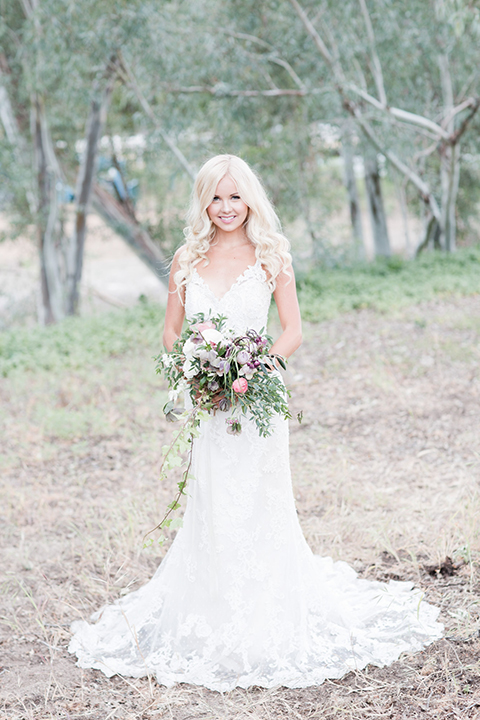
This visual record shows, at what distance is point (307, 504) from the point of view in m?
4.59

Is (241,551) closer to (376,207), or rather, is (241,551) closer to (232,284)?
(232,284)

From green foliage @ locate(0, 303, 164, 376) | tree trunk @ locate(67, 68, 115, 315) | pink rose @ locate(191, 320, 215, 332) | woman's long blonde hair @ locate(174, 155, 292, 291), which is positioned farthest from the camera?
tree trunk @ locate(67, 68, 115, 315)

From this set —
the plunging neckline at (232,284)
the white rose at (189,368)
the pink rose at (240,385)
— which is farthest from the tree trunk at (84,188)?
the pink rose at (240,385)

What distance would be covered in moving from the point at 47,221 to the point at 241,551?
10.8m

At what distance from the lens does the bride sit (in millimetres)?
2996

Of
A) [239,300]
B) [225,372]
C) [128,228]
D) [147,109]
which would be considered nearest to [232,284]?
[239,300]

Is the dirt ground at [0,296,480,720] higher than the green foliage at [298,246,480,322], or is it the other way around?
the green foliage at [298,246,480,322]

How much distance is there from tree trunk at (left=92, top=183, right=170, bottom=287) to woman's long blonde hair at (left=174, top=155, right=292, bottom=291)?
1044cm

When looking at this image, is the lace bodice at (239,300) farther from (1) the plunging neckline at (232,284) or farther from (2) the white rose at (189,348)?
(2) the white rose at (189,348)

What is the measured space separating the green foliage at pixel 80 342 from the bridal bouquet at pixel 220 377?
17.4ft

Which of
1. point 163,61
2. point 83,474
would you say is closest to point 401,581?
point 83,474

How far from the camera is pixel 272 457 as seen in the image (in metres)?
3.07

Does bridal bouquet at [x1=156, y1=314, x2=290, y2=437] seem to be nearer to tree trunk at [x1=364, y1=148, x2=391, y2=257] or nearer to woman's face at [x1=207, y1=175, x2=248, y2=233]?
woman's face at [x1=207, y1=175, x2=248, y2=233]

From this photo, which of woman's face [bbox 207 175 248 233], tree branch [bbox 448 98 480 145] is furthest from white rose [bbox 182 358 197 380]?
tree branch [bbox 448 98 480 145]
